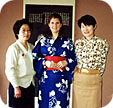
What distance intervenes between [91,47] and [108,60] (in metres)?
0.70

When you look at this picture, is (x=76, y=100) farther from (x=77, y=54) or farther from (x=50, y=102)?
(x=77, y=54)

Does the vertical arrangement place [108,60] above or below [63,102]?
above

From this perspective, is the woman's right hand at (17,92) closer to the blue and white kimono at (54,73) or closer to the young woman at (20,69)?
the young woman at (20,69)

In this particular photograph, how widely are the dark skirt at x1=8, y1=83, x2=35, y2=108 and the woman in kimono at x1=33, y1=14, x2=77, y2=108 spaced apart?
0.08 meters

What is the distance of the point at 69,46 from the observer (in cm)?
189

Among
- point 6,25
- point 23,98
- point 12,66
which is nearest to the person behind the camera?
point 12,66

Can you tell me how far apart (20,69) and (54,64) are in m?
0.28

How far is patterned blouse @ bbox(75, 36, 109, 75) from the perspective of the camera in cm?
183

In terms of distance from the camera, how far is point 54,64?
1.85 metres

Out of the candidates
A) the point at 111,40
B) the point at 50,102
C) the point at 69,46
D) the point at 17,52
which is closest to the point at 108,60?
the point at 111,40

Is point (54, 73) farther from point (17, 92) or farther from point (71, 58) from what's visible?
point (17, 92)

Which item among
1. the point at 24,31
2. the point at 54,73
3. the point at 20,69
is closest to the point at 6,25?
the point at 24,31

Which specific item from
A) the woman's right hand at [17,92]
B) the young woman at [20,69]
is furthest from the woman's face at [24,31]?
the woman's right hand at [17,92]

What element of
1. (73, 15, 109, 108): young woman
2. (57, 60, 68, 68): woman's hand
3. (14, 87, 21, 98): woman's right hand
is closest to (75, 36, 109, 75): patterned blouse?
(73, 15, 109, 108): young woman
